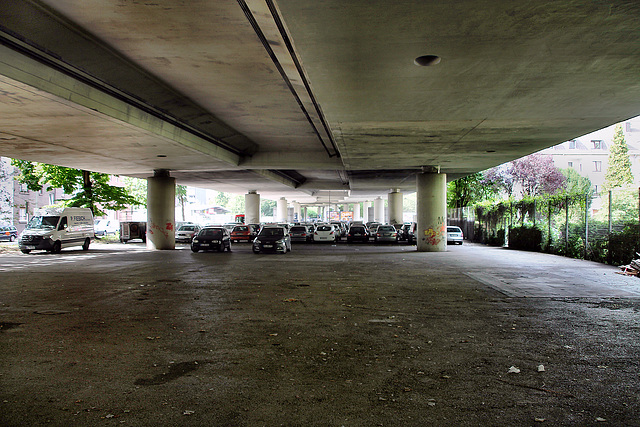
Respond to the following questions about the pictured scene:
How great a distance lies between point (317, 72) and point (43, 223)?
22.7 meters

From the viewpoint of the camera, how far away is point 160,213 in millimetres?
28625

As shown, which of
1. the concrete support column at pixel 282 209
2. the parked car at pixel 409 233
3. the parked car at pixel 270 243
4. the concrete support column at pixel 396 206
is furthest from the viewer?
the concrete support column at pixel 282 209

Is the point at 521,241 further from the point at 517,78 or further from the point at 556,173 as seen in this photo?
the point at 556,173

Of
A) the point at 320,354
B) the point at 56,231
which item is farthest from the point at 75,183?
the point at 320,354

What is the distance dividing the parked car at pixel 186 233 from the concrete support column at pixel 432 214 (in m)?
19.4

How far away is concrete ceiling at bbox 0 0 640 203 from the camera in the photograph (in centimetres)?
748

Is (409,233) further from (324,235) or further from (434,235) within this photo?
(434,235)

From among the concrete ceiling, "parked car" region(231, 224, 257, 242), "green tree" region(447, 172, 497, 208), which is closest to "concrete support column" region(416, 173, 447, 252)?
the concrete ceiling

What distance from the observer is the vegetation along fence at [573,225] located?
55.2 ft

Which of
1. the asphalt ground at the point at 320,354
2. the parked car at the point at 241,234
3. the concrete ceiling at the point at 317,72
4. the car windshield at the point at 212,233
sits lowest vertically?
the asphalt ground at the point at 320,354

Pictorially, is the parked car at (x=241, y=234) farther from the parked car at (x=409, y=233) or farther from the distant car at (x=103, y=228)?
the distant car at (x=103, y=228)

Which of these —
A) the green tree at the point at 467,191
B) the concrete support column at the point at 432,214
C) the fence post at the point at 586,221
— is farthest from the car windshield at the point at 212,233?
the green tree at the point at 467,191

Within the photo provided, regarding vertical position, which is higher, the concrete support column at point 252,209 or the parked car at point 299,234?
the concrete support column at point 252,209

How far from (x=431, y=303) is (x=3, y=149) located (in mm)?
20061
